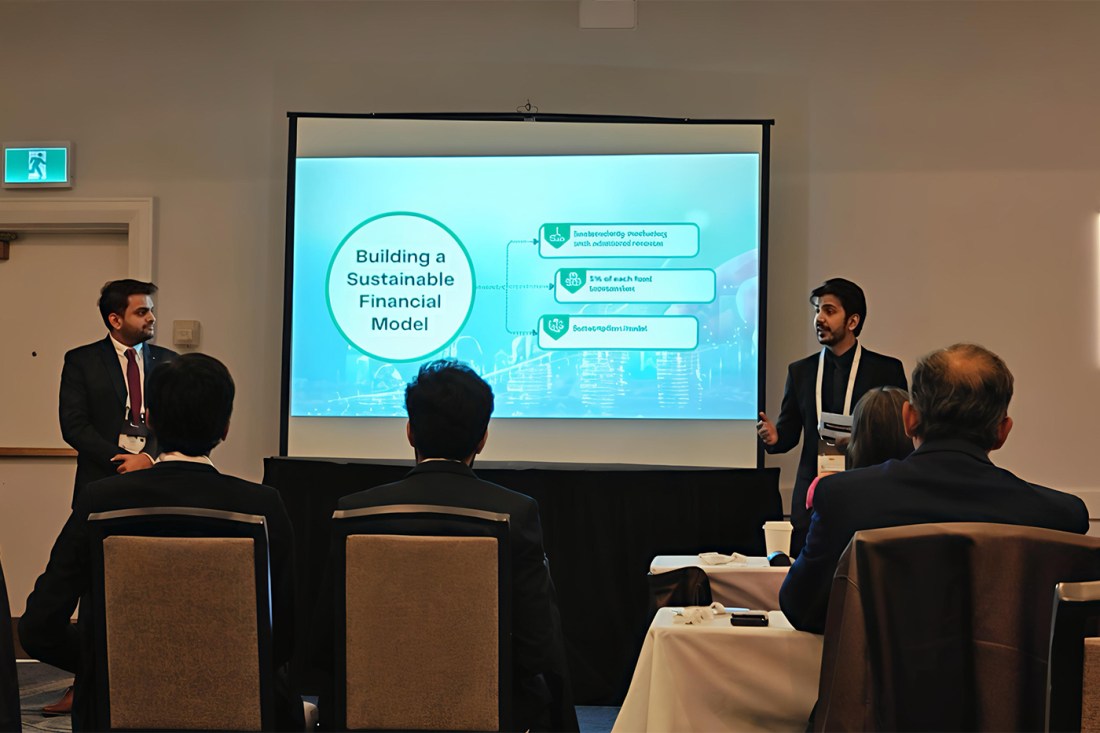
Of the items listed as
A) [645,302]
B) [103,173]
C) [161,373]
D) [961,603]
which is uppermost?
[103,173]

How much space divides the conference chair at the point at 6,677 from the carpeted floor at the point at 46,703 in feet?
6.62

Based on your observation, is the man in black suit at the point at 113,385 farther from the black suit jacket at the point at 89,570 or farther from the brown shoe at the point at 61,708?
the black suit jacket at the point at 89,570

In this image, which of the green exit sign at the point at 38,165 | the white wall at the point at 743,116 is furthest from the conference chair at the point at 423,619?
the green exit sign at the point at 38,165

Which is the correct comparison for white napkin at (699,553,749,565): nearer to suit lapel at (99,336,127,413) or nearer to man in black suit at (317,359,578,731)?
man in black suit at (317,359,578,731)

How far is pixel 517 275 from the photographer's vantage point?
482 cm

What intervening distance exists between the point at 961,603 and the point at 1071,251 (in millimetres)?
3859

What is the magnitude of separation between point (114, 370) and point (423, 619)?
2741 millimetres

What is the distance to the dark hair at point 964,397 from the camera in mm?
1905

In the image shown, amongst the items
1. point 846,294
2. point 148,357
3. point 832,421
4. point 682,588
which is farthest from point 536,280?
point 682,588

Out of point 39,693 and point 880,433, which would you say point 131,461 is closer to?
point 39,693

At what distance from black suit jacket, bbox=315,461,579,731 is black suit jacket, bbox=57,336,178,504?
2412mm

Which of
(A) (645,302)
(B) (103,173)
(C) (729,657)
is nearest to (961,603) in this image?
(C) (729,657)

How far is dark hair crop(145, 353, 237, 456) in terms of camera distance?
2043 millimetres

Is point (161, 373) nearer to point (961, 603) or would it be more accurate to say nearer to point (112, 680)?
point (112, 680)
